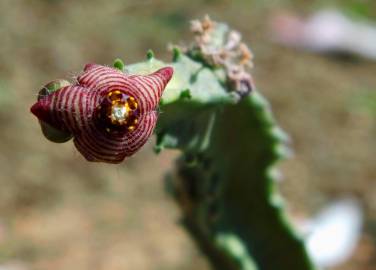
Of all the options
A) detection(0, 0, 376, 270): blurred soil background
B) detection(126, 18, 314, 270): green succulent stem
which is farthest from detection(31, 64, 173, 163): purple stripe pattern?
detection(0, 0, 376, 270): blurred soil background

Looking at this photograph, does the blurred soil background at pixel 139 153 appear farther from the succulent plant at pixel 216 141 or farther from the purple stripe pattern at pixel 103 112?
the purple stripe pattern at pixel 103 112

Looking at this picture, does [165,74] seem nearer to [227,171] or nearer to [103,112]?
[103,112]

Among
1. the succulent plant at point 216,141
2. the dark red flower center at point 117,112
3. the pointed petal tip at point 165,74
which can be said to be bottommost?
the dark red flower center at point 117,112

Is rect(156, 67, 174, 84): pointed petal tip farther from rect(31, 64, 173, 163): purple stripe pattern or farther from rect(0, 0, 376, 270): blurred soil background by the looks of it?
rect(0, 0, 376, 270): blurred soil background

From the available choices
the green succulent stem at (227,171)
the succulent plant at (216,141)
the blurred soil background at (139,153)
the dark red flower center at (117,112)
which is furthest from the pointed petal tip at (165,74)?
the blurred soil background at (139,153)

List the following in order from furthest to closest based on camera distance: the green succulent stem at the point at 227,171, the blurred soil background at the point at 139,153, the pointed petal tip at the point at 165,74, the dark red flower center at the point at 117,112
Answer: the blurred soil background at the point at 139,153
the green succulent stem at the point at 227,171
the pointed petal tip at the point at 165,74
the dark red flower center at the point at 117,112

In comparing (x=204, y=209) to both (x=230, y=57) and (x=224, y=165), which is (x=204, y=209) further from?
(x=230, y=57)
